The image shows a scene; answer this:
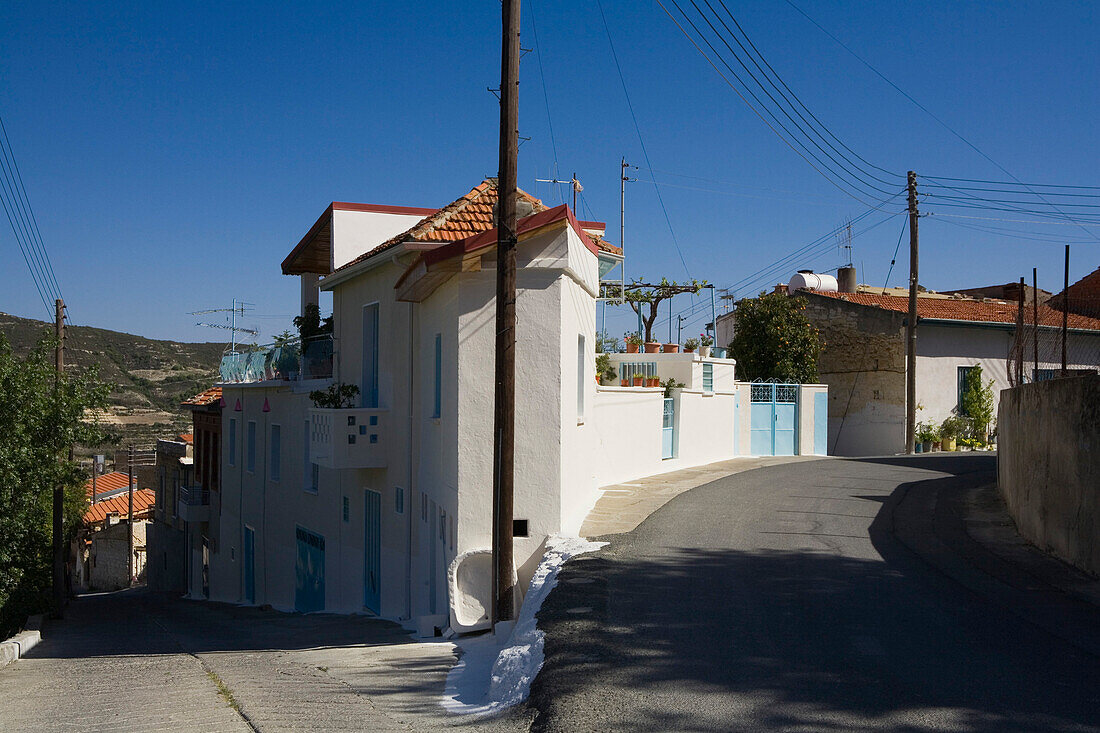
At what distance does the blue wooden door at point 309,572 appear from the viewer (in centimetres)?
1970

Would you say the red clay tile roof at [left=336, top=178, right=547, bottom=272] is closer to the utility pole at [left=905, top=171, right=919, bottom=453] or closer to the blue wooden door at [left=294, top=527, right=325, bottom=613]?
the blue wooden door at [left=294, top=527, right=325, bottom=613]

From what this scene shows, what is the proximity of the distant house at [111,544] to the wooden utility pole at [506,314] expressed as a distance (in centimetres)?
3390

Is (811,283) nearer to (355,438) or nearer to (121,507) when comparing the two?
(355,438)

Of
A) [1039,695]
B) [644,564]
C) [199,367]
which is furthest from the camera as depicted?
[199,367]

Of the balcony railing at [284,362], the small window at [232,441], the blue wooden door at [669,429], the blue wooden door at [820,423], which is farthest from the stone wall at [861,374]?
the small window at [232,441]

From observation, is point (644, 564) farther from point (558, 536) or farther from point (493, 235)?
point (493, 235)

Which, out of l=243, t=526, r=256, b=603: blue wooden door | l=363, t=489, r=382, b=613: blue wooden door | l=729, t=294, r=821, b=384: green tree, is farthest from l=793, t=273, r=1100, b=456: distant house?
l=243, t=526, r=256, b=603: blue wooden door

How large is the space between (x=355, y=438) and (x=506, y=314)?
6434 mm

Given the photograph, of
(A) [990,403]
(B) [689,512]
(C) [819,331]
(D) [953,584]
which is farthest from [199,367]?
(D) [953,584]

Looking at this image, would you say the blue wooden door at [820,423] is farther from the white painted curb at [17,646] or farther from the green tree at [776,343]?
the white painted curb at [17,646]

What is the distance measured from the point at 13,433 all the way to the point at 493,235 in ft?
40.3

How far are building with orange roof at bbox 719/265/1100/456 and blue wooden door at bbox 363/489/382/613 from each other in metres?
19.0

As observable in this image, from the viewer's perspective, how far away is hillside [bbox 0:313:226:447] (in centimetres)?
5747

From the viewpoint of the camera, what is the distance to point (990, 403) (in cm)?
3023
